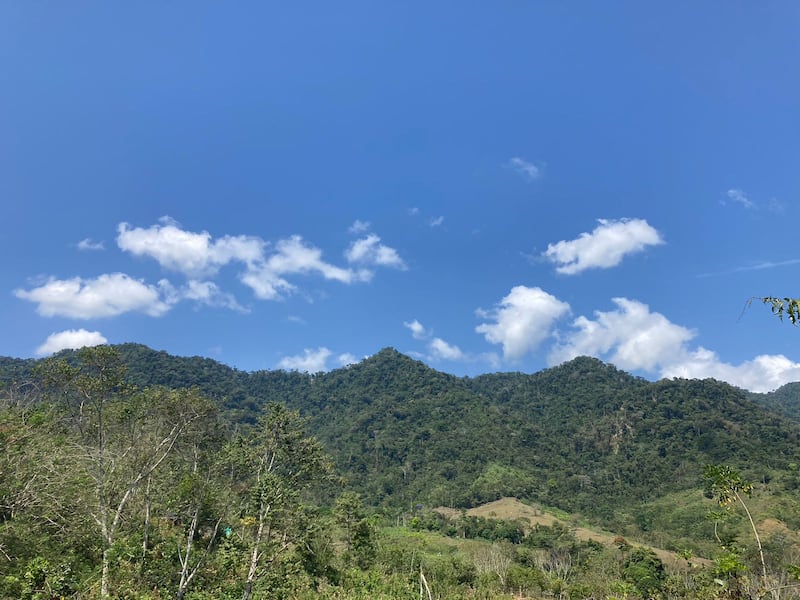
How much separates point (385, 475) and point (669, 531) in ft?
161

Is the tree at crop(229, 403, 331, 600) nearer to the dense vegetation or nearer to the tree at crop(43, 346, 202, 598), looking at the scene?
the dense vegetation

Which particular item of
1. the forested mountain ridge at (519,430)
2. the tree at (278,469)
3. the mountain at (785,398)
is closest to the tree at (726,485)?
the tree at (278,469)

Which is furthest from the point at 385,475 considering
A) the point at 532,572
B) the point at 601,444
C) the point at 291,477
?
the point at 291,477

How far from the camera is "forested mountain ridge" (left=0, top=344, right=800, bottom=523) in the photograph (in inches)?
3164

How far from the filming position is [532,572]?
101 feet

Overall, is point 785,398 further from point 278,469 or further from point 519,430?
point 278,469

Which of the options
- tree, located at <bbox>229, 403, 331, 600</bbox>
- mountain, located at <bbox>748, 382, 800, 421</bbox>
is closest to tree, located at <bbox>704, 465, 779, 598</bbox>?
tree, located at <bbox>229, 403, 331, 600</bbox>

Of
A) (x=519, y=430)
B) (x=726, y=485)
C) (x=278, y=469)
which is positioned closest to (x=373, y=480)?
(x=519, y=430)

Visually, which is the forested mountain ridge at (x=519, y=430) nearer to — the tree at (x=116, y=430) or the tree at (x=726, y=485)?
the tree at (x=116, y=430)

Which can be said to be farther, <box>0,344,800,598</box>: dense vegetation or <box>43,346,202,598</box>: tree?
<box>0,344,800,598</box>: dense vegetation

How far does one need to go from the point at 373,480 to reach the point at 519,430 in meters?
35.7

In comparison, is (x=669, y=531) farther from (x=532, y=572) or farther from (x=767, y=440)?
(x=532, y=572)

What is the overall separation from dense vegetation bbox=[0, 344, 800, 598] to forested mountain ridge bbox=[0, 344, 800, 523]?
51 cm

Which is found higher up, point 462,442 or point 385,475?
point 462,442
